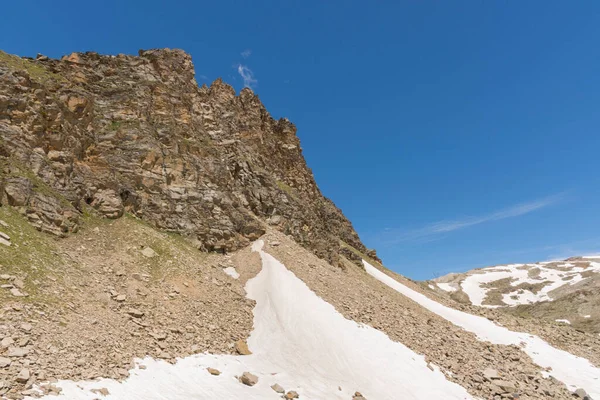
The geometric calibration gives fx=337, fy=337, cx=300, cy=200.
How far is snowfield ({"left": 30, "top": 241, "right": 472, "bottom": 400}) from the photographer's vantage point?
14.0m

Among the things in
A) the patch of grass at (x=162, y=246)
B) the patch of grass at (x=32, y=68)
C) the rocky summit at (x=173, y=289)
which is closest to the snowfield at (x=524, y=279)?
the rocky summit at (x=173, y=289)

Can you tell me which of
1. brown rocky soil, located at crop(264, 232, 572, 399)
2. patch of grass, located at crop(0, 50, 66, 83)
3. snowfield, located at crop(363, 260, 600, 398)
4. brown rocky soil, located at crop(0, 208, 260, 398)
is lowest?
brown rocky soil, located at crop(0, 208, 260, 398)

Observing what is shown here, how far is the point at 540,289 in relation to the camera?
106375 millimetres

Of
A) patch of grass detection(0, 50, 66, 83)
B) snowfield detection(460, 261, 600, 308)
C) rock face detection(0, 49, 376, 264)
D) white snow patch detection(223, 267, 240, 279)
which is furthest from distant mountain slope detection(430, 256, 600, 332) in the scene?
patch of grass detection(0, 50, 66, 83)

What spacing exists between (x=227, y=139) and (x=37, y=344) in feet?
140

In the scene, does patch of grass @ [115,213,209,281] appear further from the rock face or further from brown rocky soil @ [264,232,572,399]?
brown rocky soil @ [264,232,572,399]

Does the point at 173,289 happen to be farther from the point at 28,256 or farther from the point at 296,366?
the point at 296,366

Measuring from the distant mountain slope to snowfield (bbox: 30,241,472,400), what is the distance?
55455 millimetres

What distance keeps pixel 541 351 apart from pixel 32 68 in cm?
5765

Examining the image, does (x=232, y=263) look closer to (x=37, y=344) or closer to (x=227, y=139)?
(x=37, y=344)

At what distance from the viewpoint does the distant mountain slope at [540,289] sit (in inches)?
2753

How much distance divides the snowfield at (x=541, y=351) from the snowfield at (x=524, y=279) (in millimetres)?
70424

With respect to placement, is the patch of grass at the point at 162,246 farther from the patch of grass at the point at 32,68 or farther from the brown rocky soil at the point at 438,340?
the patch of grass at the point at 32,68

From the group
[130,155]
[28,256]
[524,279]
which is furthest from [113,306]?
[524,279]
